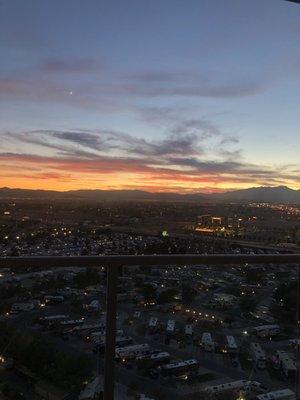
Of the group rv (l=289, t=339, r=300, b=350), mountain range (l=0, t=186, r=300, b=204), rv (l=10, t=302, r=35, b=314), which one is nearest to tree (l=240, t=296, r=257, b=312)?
rv (l=289, t=339, r=300, b=350)

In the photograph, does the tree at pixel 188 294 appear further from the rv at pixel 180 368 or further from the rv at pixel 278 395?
the rv at pixel 278 395

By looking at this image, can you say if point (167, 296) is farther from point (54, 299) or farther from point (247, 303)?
point (54, 299)

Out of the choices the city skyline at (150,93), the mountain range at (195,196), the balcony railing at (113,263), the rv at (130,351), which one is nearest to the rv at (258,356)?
the balcony railing at (113,263)

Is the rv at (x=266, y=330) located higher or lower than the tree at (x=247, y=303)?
lower

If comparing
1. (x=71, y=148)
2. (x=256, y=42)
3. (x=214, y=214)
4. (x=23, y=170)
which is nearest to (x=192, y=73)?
(x=256, y=42)

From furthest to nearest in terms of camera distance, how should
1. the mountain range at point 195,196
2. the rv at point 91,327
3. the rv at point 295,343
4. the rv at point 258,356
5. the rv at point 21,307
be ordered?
the mountain range at point 195,196 < the rv at point 295,343 < the rv at point 258,356 < the rv at point 91,327 < the rv at point 21,307

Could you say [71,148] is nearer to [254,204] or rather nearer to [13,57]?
[13,57]
